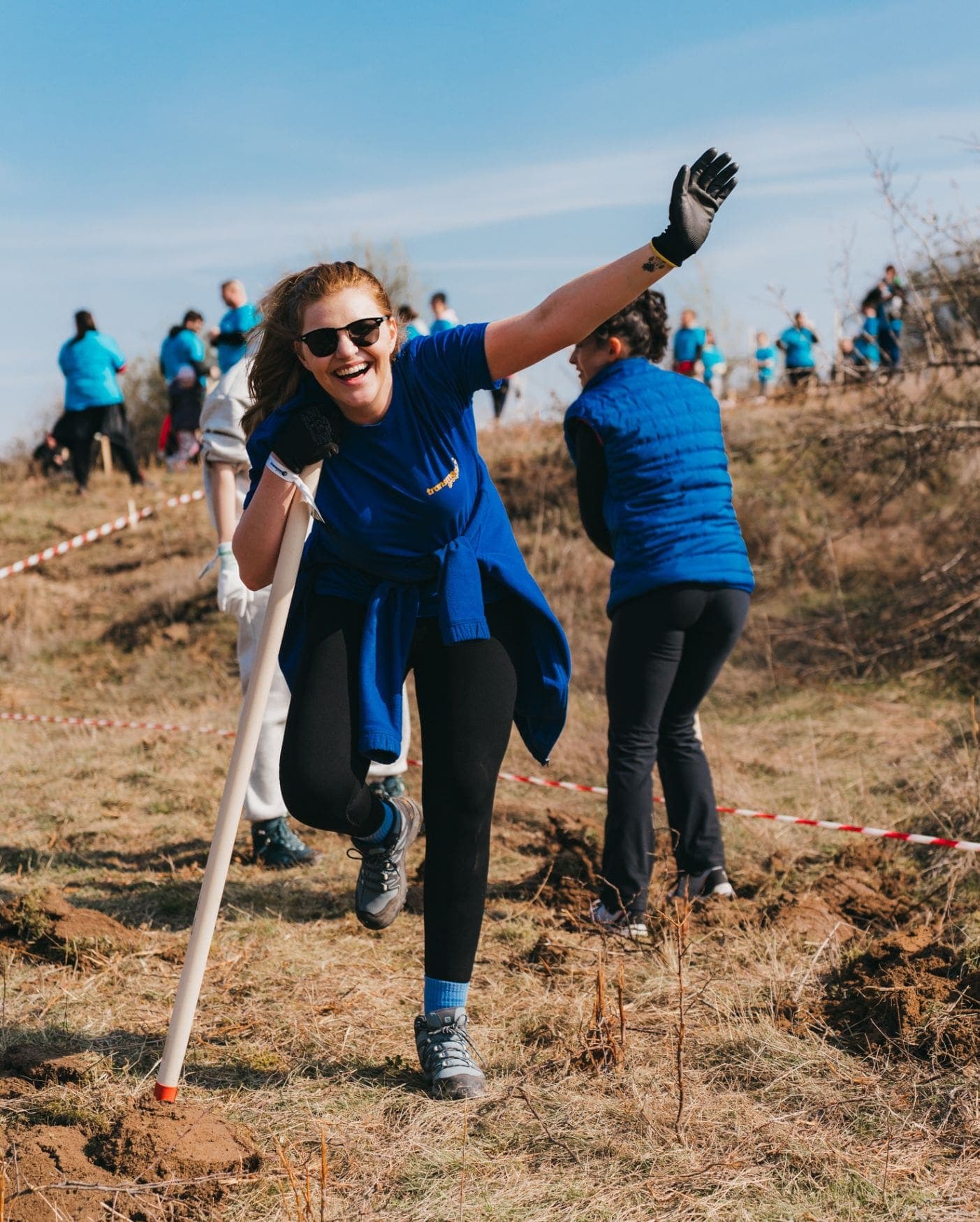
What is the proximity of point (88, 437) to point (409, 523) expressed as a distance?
12159 millimetres

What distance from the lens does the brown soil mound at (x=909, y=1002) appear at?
3.14 meters

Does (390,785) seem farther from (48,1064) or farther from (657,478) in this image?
(48,1064)

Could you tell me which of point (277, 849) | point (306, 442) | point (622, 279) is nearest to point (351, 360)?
point (306, 442)

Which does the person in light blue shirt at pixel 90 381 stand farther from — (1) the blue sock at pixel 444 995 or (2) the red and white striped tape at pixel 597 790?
(1) the blue sock at pixel 444 995

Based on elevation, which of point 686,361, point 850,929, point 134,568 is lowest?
point 850,929

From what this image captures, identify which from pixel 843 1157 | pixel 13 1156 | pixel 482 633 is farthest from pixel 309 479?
pixel 843 1157

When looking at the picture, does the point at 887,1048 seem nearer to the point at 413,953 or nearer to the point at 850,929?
the point at 850,929

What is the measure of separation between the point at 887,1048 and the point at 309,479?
1.99m

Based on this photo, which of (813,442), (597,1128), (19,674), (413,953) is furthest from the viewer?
(19,674)

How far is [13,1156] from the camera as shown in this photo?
2482 mm

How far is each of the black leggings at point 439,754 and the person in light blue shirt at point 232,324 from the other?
3.62 meters

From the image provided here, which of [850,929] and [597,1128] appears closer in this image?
[597,1128]

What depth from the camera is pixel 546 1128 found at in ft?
9.03

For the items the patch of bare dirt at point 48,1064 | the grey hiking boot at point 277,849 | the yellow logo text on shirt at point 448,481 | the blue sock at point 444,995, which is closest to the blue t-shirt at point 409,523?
the yellow logo text on shirt at point 448,481
